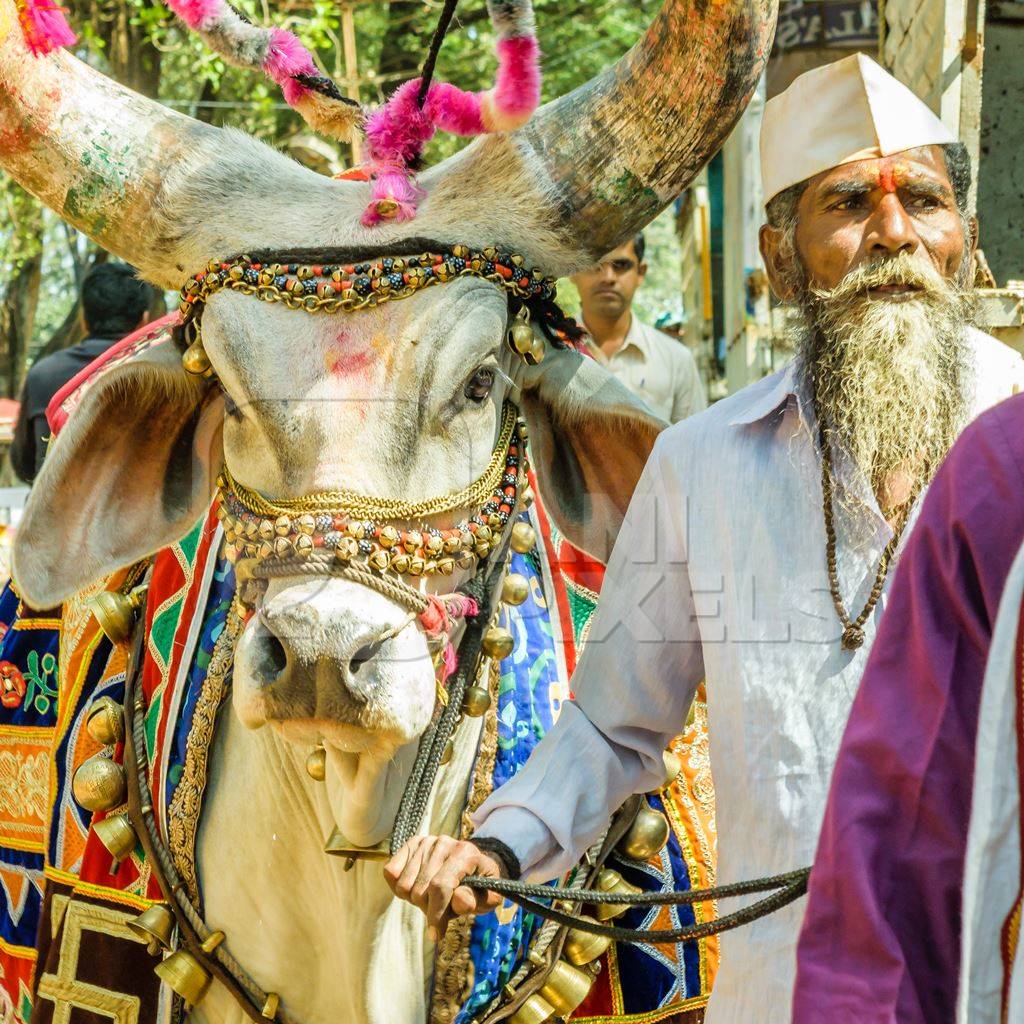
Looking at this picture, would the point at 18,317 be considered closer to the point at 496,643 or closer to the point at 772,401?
the point at 496,643

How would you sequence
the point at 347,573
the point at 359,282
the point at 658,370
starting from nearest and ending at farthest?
the point at 347,573 → the point at 359,282 → the point at 658,370

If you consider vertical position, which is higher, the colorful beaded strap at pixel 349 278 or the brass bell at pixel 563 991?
the colorful beaded strap at pixel 349 278

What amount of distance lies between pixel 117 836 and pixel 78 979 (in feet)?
1.12

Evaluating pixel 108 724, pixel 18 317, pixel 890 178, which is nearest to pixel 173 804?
pixel 108 724

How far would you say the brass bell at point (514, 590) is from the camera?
9.93 ft

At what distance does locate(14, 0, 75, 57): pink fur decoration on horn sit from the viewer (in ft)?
9.62

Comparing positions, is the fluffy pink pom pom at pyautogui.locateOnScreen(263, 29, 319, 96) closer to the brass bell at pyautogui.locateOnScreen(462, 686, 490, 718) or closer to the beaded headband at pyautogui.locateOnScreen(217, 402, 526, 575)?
the beaded headband at pyautogui.locateOnScreen(217, 402, 526, 575)

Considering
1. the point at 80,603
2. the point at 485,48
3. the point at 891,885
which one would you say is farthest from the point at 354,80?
the point at 485,48

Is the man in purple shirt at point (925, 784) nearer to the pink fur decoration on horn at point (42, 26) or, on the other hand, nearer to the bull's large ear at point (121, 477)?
the bull's large ear at point (121, 477)

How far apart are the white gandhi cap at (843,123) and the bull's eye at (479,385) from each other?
0.62 metres

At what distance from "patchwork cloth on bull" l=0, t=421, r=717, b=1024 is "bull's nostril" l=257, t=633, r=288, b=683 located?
0.63 m

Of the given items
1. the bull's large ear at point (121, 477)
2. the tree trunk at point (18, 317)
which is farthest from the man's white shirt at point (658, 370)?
the tree trunk at point (18, 317)

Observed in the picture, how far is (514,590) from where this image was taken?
3.02 metres

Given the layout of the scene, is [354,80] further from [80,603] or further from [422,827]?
[422,827]
